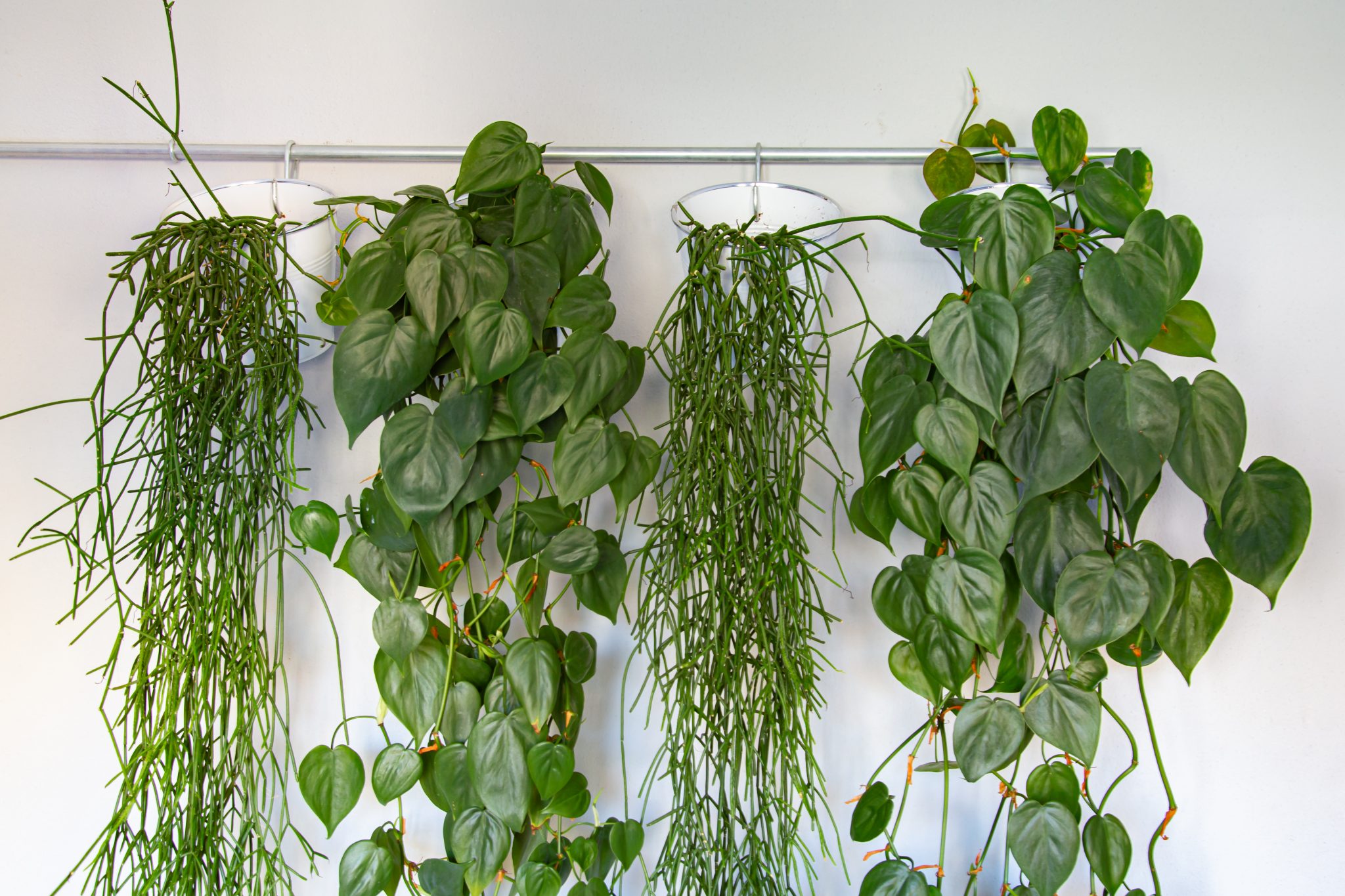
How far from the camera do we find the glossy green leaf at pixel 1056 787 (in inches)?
35.0

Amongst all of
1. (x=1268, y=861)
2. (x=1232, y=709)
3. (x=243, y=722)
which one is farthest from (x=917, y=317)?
(x=243, y=722)

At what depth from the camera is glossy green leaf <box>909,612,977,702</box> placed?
0.86 metres

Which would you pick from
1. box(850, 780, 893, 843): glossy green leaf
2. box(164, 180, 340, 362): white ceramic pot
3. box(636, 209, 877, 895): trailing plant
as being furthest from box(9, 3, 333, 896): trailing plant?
box(850, 780, 893, 843): glossy green leaf

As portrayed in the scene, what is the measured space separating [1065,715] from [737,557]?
1.15 ft

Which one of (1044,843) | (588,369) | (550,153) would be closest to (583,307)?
(588,369)

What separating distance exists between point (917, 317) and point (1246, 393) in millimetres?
386

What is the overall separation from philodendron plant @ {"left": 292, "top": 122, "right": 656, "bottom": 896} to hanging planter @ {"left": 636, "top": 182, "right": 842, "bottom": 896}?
6 cm

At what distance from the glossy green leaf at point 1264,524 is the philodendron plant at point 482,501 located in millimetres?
574

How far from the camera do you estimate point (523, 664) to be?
86cm

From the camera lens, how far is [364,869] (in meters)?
0.90

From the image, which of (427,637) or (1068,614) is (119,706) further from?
(1068,614)

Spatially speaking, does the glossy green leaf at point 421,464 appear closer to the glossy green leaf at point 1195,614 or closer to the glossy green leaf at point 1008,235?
the glossy green leaf at point 1008,235

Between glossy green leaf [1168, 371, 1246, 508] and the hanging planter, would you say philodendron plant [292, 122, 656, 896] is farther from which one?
glossy green leaf [1168, 371, 1246, 508]

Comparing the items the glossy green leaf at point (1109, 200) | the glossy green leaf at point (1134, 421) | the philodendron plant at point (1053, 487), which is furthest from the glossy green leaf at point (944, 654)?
the glossy green leaf at point (1109, 200)
